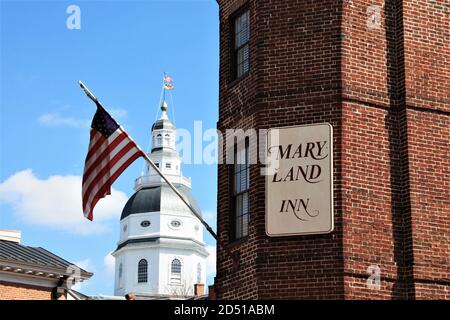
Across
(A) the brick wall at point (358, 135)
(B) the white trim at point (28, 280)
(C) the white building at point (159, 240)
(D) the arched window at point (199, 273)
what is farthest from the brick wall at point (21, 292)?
(D) the arched window at point (199, 273)

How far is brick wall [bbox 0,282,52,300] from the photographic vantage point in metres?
33.4

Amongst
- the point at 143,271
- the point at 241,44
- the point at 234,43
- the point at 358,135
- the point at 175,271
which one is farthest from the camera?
the point at 143,271

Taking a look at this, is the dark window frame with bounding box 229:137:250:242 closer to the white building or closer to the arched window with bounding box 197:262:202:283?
the white building

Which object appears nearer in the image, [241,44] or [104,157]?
[104,157]

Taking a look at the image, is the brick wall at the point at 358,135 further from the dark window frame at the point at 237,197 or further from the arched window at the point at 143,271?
the arched window at the point at 143,271

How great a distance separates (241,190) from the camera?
800 inches

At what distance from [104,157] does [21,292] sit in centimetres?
1525

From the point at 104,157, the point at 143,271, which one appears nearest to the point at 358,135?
the point at 104,157

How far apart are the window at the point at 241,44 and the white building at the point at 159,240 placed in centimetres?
10325

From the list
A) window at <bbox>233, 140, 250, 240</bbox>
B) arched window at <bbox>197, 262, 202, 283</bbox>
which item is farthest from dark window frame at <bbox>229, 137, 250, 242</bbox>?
arched window at <bbox>197, 262, 202, 283</bbox>

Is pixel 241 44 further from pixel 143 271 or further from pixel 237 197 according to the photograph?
pixel 143 271

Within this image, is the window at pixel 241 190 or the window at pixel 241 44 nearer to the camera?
the window at pixel 241 190

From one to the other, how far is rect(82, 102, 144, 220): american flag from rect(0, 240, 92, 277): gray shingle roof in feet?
46.3

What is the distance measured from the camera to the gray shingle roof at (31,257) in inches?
1333
